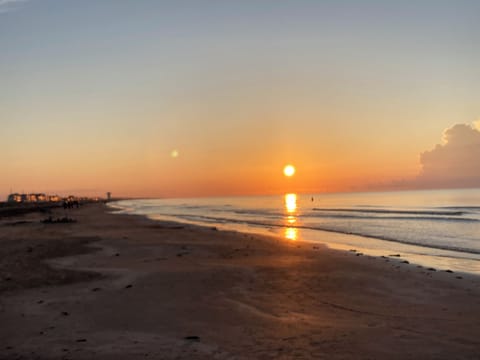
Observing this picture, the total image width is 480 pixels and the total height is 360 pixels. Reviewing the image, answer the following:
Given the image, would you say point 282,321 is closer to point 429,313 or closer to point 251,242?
point 429,313

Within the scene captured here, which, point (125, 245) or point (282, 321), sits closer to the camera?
point (282, 321)

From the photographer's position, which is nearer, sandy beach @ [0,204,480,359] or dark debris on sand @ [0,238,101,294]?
sandy beach @ [0,204,480,359]

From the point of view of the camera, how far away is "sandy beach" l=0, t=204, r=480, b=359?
6.84 m

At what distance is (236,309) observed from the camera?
9.36 metres

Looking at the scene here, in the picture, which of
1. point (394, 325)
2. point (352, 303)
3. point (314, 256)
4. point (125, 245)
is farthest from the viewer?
point (125, 245)

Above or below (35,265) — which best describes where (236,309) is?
below

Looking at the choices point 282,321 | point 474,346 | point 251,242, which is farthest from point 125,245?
point 474,346

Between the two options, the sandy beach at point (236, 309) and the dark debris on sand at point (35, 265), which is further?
the dark debris on sand at point (35, 265)

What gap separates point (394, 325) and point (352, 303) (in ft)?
6.48

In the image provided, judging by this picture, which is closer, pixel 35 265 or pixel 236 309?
pixel 236 309

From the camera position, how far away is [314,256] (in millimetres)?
18422

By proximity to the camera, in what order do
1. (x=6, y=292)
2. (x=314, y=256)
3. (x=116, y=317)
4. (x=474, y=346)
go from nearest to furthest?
1. (x=474, y=346)
2. (x=116, y=317)
3. (x=6, y=292)
4. (x=314, y=256)

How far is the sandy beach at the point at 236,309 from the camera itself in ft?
22.5

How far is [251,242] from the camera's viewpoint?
24453 millimetres
